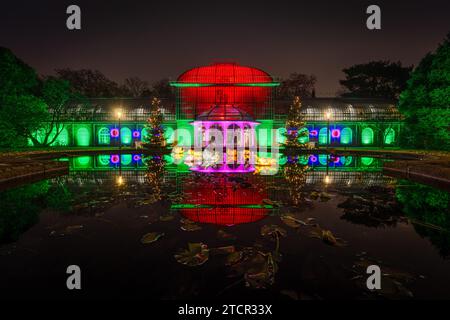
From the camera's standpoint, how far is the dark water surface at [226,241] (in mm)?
A: 5090

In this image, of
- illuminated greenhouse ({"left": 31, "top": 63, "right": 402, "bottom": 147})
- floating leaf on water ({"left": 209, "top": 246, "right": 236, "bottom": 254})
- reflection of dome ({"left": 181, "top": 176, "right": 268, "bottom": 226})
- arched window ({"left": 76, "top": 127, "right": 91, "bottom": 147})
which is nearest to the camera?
floating leaf on water ({"left": 209, "top": 246, "right": 236, "bottom": 254})

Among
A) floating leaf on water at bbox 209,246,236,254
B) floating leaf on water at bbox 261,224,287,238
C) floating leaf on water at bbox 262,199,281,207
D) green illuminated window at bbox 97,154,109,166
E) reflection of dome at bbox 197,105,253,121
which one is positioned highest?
reflection of dome at bbox 197,105,253,121

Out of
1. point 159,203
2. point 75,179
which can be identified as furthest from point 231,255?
point 75,179

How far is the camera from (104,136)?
49188mm

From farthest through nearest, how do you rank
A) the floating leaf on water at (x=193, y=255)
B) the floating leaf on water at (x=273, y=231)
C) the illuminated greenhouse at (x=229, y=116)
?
the illuminated greenhouse at (x=229, y=116) → the floating leaf on water at (x=273, y=231) → the floating leaf on water at (x=193, y=255)

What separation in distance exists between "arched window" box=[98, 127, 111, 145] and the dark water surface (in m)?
37.7

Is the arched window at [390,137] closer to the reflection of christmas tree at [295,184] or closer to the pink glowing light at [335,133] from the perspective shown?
the pink glowing light at [335,133]

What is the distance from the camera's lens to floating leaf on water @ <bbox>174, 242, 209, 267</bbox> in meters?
5.98

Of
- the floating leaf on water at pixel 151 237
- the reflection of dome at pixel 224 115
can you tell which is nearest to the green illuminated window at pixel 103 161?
the reflection of dome at pixel 224 115

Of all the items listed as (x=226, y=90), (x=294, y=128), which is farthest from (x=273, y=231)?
(x=226, y=90)

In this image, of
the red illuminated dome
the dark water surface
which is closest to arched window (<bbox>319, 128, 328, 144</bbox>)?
the red illuminated dome

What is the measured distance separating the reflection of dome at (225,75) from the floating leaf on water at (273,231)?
3801 centimetres

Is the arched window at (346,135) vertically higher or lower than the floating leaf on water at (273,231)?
higher

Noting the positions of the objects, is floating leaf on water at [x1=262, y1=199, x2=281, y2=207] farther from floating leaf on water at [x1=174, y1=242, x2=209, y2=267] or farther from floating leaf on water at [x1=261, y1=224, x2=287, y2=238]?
floating leaf on water at [x1=174, y1=242, x2=209, y2=267]
